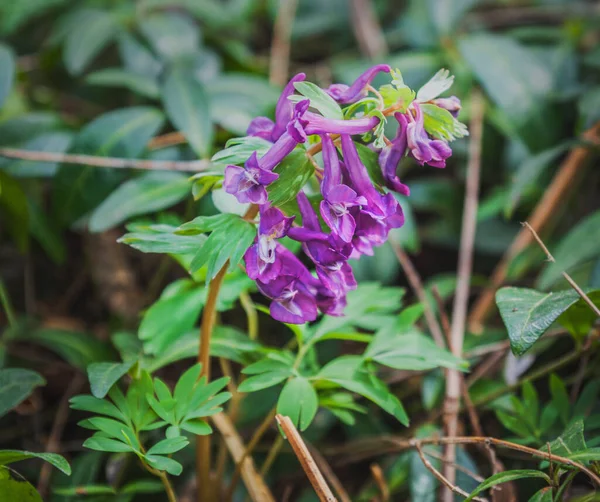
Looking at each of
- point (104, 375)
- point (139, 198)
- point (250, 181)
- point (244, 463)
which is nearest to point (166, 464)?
point (104, 375)

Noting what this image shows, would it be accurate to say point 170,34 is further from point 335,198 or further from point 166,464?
point 166,464

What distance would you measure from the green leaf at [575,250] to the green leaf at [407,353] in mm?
398

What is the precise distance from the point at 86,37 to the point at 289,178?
4.28ft

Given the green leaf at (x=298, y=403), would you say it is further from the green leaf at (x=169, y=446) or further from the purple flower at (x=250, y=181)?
the purple flower at (x=250, y=181)

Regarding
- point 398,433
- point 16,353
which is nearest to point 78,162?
point 16,353

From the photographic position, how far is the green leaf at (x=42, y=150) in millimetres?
1647

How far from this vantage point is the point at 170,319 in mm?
1195

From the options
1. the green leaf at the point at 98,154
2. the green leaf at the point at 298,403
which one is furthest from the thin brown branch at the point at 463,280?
the green leaf at the point at 98,154

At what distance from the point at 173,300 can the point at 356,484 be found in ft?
2.14

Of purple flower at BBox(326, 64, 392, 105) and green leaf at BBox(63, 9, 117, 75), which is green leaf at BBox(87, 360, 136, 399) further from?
green leaf at BBox(63, 9, 117, 75)

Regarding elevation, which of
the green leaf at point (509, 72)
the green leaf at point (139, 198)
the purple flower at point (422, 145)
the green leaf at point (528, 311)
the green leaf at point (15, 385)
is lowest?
the green leaf at point (15, 385)

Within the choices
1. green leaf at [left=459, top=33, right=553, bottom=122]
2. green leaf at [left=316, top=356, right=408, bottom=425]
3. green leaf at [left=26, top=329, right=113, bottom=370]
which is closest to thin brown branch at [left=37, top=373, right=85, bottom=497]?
green leaf at [left=26, top=329, right=113, bottom=370]

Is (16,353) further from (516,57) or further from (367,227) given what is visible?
(516,57)

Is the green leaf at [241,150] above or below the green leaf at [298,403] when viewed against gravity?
above
